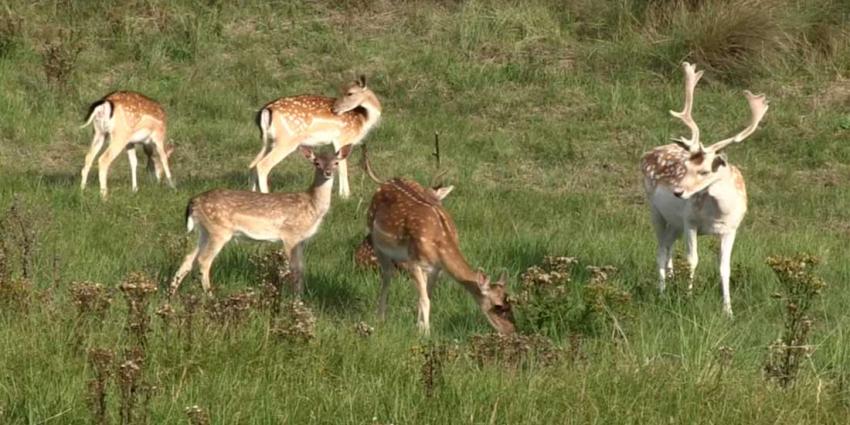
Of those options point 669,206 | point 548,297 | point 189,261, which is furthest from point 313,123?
point 548,297

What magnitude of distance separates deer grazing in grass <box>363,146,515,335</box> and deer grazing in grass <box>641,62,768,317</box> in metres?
1.24

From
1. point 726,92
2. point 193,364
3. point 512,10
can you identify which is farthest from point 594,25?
point 193,364

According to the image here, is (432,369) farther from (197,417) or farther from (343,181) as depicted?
(343,181)

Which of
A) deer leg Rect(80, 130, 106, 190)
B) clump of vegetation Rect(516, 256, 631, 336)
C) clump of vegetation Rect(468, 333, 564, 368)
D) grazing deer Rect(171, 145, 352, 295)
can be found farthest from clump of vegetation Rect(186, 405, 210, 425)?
deer leg Rect(80, 130, 106, 190)

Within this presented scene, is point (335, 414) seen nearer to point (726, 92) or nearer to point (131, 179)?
point (131, 179)

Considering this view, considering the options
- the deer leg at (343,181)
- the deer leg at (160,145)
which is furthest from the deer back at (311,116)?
the deer leg at (160,145)

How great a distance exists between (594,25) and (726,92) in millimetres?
2438

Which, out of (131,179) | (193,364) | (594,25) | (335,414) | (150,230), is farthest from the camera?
(594,25)

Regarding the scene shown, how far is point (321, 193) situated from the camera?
1027cm

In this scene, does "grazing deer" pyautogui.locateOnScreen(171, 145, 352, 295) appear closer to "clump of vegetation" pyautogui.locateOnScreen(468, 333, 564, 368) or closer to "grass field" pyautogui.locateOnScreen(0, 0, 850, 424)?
"grass field" pyautogui.locateOnScreen(0, 0, 850, 424)

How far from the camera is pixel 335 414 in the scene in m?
6.02

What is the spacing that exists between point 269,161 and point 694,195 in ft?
17.6

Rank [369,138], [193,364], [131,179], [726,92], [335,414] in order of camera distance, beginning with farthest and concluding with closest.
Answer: [726,92]
[369,138]
[131,179]
[193,364]
[335,414]

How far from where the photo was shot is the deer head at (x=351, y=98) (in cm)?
1486
